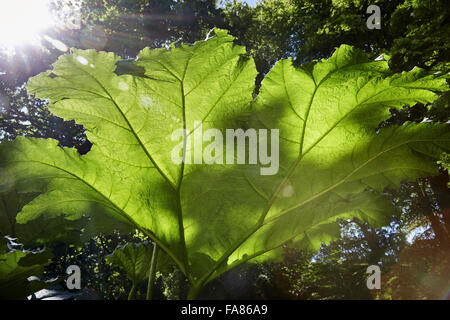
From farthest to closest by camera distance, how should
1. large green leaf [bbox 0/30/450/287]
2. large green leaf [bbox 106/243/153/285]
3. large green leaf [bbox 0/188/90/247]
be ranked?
large green leaf [bbox 106/243/153/285] → large green leaf [bbox 0/188/90/247] → large green leaf [bbox 0/30/450/287]

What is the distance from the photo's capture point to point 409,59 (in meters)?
7.08

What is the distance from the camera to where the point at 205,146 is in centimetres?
89

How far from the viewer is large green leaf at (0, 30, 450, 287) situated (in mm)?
834

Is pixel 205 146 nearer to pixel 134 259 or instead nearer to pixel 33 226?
pixel 33 226

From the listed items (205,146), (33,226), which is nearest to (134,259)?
(33,226)

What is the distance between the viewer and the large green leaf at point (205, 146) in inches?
32.9

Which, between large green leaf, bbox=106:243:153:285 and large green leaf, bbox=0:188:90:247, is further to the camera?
large green leaf, bbox=106:243:153:285

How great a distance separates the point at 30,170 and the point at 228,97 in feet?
2.25

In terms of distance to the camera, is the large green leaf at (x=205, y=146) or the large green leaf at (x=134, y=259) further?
the large green leaf at (x=134, y=259)

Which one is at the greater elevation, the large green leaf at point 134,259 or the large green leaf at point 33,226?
the large green leaf at point 33,226

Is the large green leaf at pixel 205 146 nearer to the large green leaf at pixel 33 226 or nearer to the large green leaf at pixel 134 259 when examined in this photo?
the large green leaf at pixel 33 226

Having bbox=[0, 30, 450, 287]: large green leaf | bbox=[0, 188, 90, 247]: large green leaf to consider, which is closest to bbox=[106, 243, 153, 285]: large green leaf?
bbox=[0, 188, 90, 247]: large green leaf

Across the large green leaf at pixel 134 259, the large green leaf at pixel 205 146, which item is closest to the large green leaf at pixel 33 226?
the large green leaf at pixel 205 146

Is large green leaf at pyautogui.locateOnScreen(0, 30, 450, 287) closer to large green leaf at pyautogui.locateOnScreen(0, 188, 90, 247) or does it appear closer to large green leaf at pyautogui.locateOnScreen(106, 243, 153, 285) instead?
large green leaf at pyautogui.locateOnScreen(0, 188, 90, 247)
